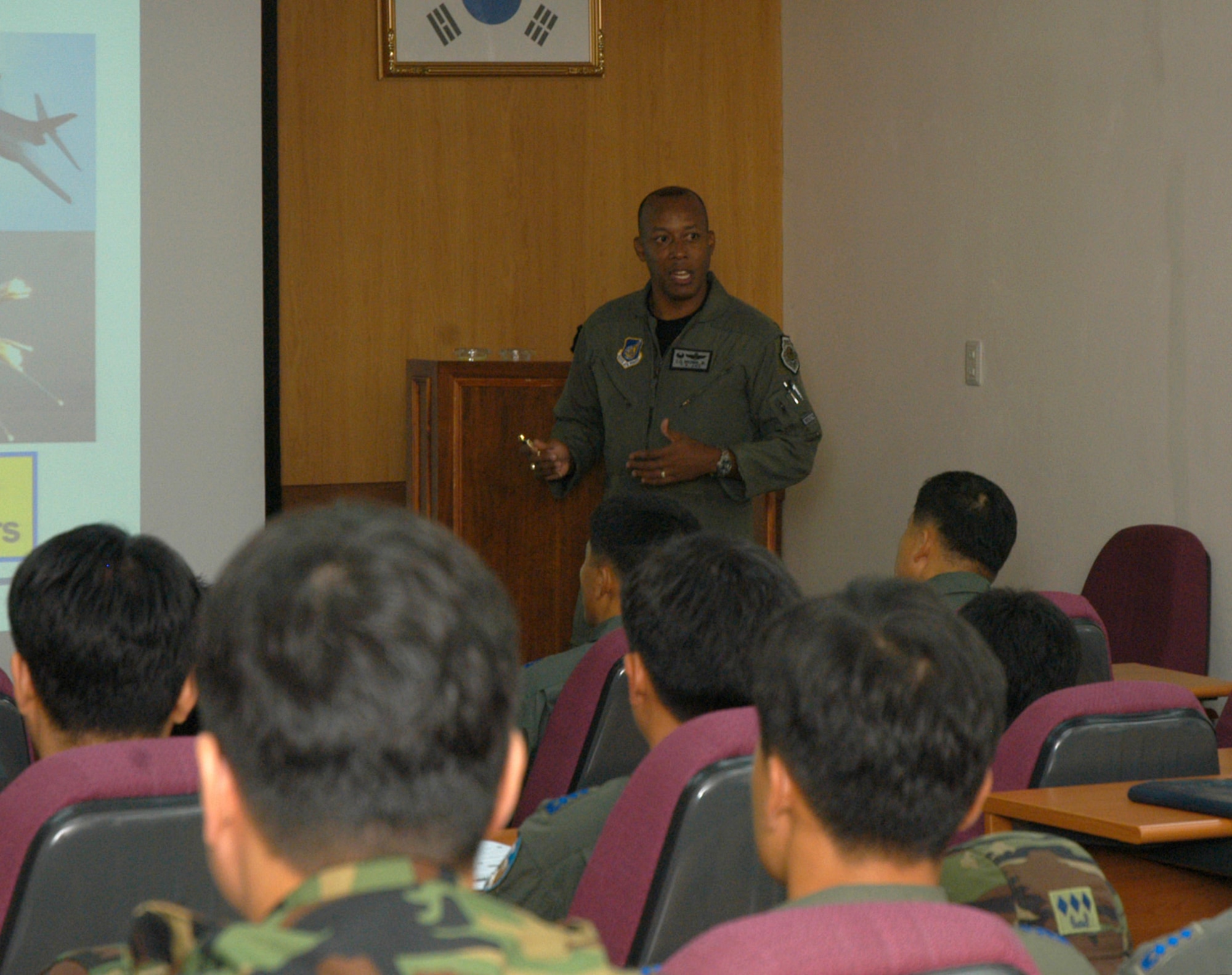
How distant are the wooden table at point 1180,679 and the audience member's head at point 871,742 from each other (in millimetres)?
1839

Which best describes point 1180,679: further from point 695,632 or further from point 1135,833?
point 695,632

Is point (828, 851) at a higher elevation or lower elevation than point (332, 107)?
lower

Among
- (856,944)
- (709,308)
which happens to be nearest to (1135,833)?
(856,944)

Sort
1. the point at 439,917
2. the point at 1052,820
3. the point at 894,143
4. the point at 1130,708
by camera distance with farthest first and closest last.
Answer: the point at 894,143, the point at 1130,708, the point at 1052,820, the point at 439,917

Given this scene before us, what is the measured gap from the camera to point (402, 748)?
2.24ft

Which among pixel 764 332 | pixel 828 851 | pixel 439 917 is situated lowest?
pixel 828 851

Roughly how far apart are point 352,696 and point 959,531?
2.44 meters

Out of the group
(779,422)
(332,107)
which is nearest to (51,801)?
(779,422)

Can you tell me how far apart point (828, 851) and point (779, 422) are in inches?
123

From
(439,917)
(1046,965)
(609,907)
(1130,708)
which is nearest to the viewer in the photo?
(439,917)

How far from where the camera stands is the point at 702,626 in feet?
5.65

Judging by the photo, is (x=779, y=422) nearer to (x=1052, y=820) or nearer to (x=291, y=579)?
(x=1052, y=820)

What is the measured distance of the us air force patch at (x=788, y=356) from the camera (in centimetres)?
426

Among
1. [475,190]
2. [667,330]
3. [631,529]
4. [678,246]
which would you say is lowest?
[631,529]
